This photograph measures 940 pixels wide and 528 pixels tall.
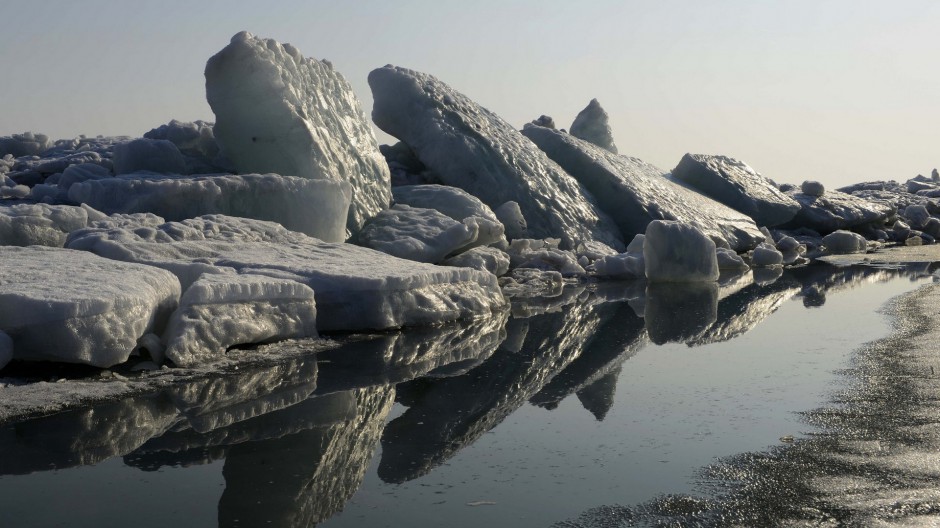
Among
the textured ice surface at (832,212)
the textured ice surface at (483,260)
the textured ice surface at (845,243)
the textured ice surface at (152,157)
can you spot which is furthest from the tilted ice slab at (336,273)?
the textured ice surface at (832,212)

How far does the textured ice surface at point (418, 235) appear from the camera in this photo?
745 centimetres

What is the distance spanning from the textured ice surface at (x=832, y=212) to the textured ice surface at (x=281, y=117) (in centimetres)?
971

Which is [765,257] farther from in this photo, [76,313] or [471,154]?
[76,313]

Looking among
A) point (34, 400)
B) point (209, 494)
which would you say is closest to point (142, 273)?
point (34, 400)

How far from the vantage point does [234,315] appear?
14.2 feet

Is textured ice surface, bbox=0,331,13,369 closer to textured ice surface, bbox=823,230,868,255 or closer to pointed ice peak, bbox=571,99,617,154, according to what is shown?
textured ice surface, bbox=823,230,868,255

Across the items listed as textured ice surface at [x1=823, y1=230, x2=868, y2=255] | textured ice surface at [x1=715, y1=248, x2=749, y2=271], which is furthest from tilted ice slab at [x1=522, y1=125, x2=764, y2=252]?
textured ice surface at [x1=823, y1=230, x2=868, y2=255]

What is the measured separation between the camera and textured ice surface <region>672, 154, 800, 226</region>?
14289 millimetres

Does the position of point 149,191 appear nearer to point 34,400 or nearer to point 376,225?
point 376,225

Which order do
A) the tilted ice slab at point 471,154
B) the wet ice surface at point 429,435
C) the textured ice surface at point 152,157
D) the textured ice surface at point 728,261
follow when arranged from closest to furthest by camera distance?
the wet ice surface at point 429,435 < the textured ice surface at point 152,157 < the tilted ice slab at point 471,154 < the textured ice surface at point 728,261

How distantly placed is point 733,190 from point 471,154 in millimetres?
5789

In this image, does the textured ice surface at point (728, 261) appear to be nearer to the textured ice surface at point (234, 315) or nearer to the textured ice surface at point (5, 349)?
the textured ice surface at point (234, 315)

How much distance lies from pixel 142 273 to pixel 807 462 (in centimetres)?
305

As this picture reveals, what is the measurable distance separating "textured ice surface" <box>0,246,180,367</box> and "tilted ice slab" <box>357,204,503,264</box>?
3349 millimetres
